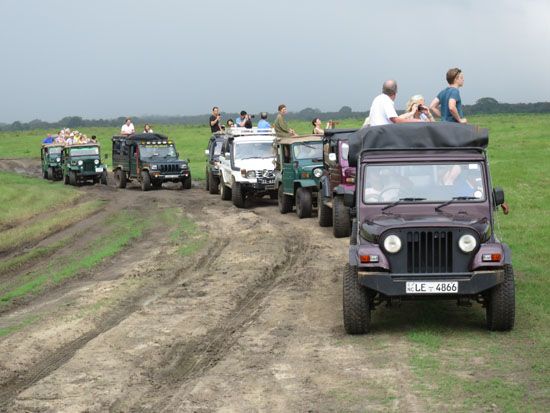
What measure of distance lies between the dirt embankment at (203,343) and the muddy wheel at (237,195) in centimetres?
802

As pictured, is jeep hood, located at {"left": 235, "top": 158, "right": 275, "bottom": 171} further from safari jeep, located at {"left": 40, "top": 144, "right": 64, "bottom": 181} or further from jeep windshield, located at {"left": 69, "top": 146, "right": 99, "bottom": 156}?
safari jeep, located at {"left": 40, "top": 144, "right": 64, "bottom": 181}

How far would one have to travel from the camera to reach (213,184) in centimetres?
3030

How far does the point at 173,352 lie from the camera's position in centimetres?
981

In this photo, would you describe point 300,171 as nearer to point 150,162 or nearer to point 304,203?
point 304,203

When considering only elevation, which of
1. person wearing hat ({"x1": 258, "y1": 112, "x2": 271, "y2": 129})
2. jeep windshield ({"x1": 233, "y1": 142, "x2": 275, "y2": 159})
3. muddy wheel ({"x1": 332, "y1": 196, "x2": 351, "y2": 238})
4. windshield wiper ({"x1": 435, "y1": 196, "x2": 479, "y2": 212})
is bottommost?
muddy wheel ({"x1": 332, "y1": 196, "x2": 351, "y2": 238})

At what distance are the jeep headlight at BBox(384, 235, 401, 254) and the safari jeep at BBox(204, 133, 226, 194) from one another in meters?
19.4

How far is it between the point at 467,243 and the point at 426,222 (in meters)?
0.45

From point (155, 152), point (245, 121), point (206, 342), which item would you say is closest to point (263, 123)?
point (245, 121)

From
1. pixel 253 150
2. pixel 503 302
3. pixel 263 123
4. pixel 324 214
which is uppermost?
pixel 263 123

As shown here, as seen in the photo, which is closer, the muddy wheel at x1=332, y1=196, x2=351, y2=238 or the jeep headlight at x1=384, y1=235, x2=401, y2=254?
the jeep headlight at x1=384, y1=235, x2=401, y2=254

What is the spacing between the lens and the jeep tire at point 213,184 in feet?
98.9

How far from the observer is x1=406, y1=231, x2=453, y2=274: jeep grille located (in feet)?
32.2

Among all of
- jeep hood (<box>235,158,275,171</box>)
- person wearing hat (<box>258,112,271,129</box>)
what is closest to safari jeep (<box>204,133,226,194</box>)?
person wearing hat (<box>258,112,271,129</box>)

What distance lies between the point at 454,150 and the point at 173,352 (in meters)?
3.81
